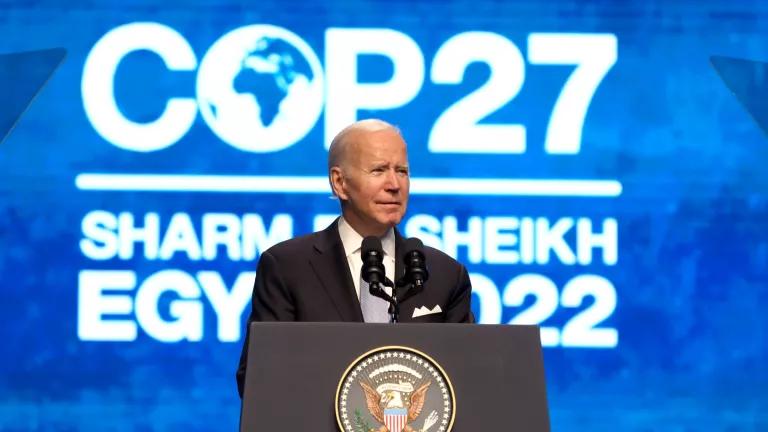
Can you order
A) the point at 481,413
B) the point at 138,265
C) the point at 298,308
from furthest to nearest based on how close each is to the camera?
the point at 138,265, the point at 298,308, the point at 481,413

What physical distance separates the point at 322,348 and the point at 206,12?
2579 millimetres

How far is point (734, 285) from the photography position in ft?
14.3

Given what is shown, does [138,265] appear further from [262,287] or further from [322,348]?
[322,348]

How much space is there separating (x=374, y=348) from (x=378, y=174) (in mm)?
593

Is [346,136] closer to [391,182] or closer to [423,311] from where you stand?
[391,182]

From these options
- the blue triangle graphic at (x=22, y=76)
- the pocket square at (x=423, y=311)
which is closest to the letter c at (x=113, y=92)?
the blue triangle graphic at (x=22, y=76)

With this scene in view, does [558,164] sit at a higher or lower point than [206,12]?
lower

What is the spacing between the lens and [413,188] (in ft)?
14.1

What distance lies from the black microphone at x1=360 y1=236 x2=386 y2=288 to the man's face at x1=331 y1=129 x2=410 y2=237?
0.94 feet

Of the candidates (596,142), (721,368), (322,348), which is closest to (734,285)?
(721,368)

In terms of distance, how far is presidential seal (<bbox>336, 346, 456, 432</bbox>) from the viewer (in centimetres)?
196

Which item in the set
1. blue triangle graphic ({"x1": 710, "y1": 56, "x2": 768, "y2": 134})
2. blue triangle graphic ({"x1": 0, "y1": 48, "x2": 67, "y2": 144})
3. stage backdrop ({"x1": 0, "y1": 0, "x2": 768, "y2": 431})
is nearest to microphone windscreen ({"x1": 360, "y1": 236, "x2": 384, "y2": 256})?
stage backdrop ({"x1": 0, "y1": 0, "x2": 768, "y2": 431})

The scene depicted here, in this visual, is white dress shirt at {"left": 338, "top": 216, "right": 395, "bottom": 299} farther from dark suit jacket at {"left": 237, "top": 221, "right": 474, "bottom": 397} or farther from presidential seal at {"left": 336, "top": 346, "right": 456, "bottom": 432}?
presidential seal at {"left": 336, "top": 346, "right": 456, "bottom": 432}

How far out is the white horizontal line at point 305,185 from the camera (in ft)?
13.9
